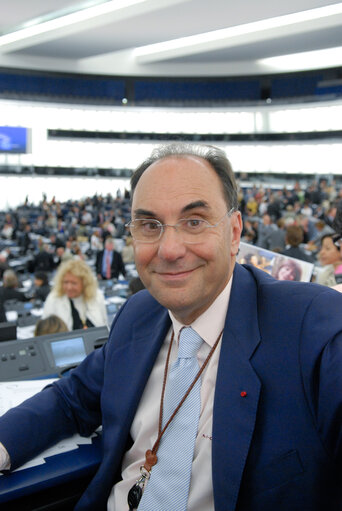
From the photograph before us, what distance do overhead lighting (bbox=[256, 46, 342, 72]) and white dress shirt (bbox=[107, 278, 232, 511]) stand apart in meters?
24.6

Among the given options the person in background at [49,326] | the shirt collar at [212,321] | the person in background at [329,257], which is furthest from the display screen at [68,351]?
the person in background at [329,257]

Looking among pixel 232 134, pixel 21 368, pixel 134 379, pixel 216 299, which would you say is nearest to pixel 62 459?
pixel 134 379

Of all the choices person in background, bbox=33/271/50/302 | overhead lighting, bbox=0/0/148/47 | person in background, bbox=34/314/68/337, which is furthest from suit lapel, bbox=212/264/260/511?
overhead lighting, bbox=0/0/148/47

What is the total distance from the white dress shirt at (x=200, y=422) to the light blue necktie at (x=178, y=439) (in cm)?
2

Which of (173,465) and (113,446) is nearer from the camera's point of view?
(173,465)

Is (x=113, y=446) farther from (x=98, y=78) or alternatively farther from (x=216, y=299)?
(x=98, y=78)

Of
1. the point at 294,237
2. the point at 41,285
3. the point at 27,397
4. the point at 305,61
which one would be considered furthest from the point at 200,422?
the point at 305,61

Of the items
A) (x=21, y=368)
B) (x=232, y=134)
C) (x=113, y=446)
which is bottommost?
(x=113, y=446)

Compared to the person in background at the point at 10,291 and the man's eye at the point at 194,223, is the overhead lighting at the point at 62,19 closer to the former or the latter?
the person in background at the point at 10,291

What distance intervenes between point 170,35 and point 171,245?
20504 millimetres

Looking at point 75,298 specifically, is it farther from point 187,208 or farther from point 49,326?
point 187,208

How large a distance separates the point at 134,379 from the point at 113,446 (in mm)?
186

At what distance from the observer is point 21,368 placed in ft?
5.52

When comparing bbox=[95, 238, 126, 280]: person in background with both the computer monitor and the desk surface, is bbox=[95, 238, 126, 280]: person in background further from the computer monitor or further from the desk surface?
the desk surface
